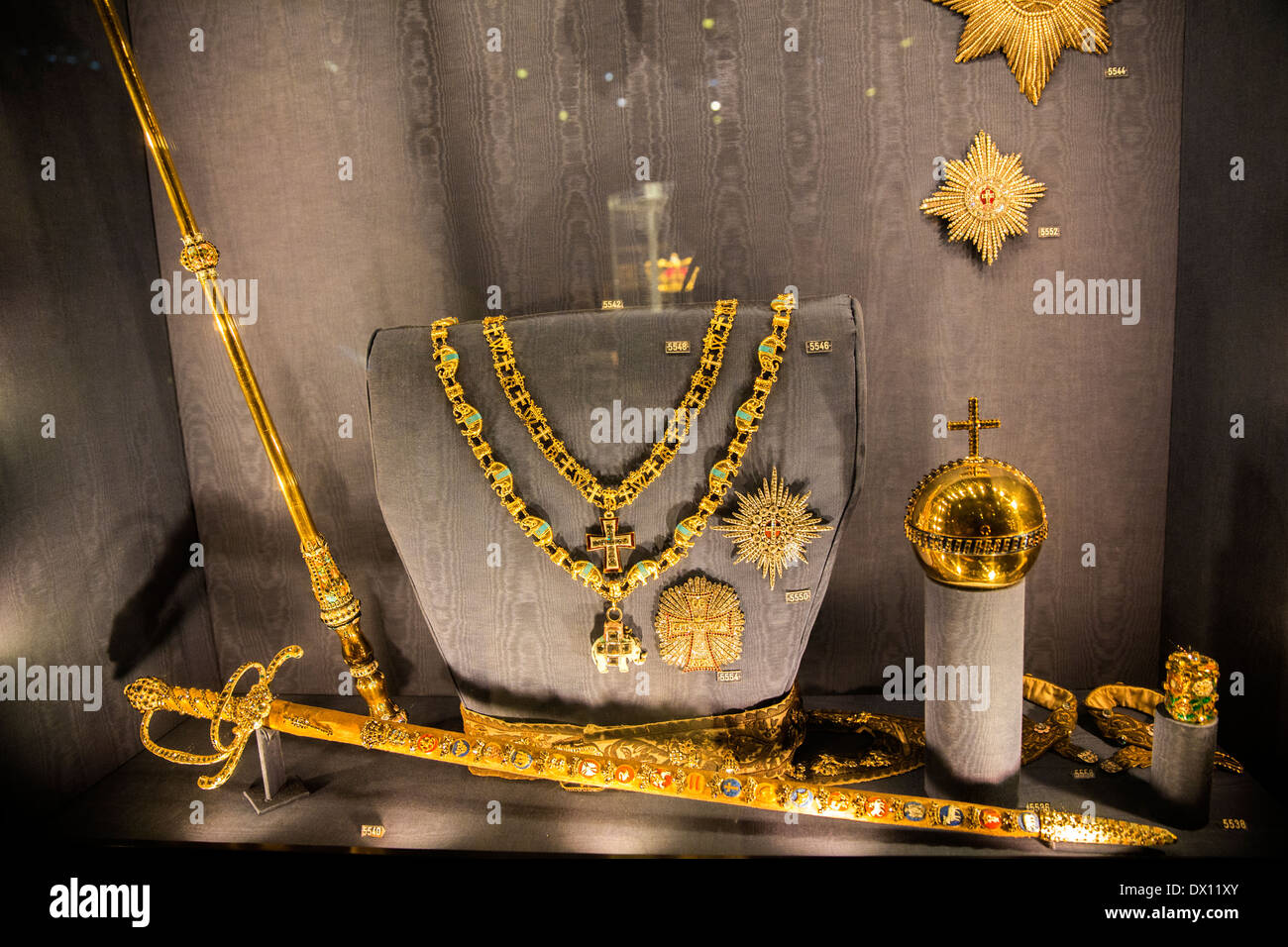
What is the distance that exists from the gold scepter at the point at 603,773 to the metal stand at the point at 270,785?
3 cm

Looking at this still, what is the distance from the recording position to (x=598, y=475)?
1.23 meters

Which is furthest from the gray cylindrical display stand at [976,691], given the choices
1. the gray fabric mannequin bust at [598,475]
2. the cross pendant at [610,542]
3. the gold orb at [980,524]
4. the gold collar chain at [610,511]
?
the cross pendant at [610,542]

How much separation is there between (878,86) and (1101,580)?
110cm

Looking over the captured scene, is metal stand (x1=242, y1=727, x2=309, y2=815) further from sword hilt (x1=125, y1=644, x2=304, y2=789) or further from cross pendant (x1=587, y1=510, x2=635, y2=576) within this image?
cross pendant (x1=587, y1=510, x2=635, y2=576)

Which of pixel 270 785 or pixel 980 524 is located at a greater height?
pixel 980 524

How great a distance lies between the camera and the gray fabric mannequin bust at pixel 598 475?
119cm

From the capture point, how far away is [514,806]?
1.28 metres

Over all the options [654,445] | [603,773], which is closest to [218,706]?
[603,773]

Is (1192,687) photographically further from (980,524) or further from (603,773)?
(603,773)

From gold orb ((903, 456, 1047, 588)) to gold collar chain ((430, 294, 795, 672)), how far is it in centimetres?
30

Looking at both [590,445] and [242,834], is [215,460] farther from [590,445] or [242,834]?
[590,445]

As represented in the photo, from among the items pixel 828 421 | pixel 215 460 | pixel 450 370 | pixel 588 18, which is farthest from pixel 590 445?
pixel 215 460

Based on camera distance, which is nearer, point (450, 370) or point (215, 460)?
point (450, 370)

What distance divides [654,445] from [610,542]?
7.0 inches
